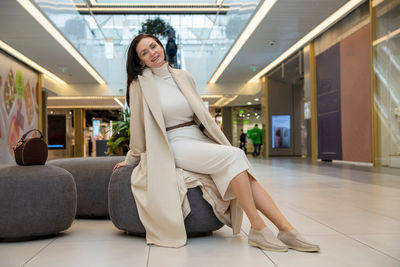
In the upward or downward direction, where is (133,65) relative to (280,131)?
upward

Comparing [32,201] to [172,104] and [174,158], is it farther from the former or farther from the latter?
[172,104]

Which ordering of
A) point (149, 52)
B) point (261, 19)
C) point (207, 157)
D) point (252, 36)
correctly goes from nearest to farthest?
point (207, 157), point (149, 52), point (261, 19), point (252, 36)

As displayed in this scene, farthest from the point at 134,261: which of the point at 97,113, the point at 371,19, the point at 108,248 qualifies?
the point at 97,113

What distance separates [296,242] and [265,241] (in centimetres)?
20

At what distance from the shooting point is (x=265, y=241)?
2697 millimetres

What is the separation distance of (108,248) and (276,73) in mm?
17315

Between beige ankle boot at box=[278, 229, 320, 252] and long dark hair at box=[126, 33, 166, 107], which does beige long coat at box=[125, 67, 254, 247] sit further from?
beige ankle boot at box=[278, 229, 320, 252]

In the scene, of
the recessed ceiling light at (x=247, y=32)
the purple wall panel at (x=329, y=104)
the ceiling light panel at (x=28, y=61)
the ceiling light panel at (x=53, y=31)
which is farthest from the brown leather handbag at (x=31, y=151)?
the ceiling light panel at (x=28, y=61)

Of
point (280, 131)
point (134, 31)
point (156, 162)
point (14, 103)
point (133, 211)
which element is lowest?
point (133, 211)

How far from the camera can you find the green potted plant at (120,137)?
668 cm

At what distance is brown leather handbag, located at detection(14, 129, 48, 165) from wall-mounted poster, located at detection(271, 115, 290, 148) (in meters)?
17.8

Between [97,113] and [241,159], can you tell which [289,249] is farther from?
[97,113]

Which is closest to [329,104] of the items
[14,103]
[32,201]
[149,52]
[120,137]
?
[120,137]

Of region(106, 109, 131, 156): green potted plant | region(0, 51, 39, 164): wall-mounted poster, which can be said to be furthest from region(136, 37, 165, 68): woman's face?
region(0, 51, 39, 164): wall-mounted poster
